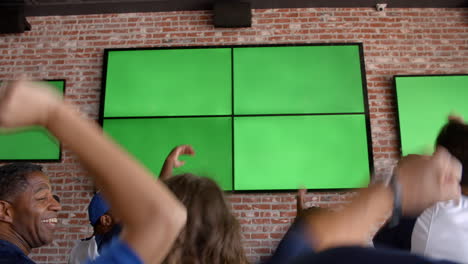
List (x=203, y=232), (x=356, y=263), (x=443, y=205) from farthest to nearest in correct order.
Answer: (x=443, y=205) → (x=203, y=232) → (x=356, y=263)

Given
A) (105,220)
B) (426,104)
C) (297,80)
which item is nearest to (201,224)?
(105,220)

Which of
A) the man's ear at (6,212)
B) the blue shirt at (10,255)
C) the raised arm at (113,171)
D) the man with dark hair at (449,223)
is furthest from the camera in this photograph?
the man's ear at (6,212)

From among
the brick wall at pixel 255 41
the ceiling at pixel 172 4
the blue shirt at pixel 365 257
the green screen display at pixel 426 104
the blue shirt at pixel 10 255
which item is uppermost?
the ceiling at pixel 172 4

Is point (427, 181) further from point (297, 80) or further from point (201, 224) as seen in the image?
point (297, 80)

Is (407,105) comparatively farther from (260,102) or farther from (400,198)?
(400,198)

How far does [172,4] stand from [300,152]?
1878 mm

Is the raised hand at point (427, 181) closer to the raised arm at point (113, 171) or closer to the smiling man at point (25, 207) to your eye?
the raised arm at point (113, 171)

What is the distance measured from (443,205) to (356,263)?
992mm

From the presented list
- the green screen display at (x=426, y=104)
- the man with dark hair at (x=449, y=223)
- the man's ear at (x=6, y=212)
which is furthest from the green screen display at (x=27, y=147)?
the man with dark hair at (x=449, y=223)

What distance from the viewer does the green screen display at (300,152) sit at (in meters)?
3.77

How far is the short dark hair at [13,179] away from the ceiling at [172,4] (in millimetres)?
2667

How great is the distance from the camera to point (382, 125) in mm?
3936

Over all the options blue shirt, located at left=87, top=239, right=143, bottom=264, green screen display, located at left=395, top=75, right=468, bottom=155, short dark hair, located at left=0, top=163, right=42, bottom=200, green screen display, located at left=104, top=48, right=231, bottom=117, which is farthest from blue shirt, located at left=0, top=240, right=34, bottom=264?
green screen display, located at left=395, top=75, right=468, bottom=155

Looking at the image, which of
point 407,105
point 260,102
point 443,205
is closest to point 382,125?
point 407,105
